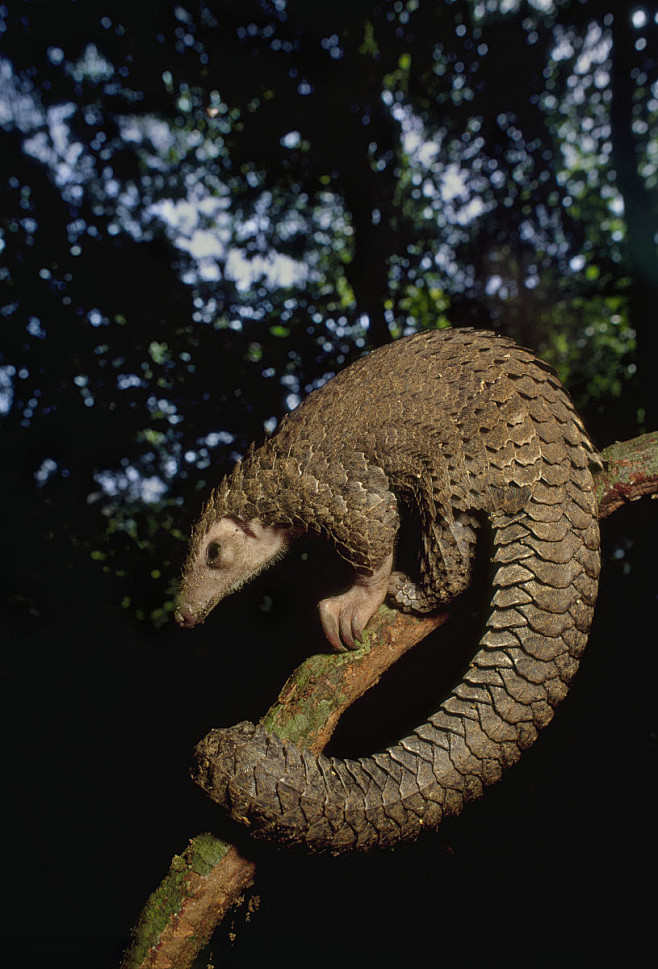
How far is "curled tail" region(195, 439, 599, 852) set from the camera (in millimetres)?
1155

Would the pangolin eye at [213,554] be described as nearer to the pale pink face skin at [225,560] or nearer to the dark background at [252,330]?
the pale pink face skin at [225,560]

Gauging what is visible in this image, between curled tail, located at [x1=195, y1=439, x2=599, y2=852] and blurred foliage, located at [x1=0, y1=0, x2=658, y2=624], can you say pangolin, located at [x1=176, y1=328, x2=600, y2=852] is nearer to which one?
curled tail, located at [x1=195, y1=439, x2=599, y2=852]

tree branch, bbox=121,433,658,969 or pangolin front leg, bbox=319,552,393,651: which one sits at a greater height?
pangolin front leg, bbox=319,552,393,651

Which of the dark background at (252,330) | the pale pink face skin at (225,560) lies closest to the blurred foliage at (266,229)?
the dark background at (252,330)

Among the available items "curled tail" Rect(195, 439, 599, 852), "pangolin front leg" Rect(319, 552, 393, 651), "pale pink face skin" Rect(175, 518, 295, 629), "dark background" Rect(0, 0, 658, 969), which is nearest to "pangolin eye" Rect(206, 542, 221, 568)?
"pale pink face skin" Rect(175, 518, 295, 629)

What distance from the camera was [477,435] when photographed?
1.38 meters

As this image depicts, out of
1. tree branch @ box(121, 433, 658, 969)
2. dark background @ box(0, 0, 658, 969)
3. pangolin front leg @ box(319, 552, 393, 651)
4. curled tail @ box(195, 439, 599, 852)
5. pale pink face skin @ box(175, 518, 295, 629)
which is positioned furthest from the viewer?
dark background @ box(0, 0, 658, 969)

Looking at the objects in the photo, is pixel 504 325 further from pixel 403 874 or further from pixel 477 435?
pixel 403 874

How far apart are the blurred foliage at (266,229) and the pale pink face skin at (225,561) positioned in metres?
1.96

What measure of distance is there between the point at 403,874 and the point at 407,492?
2507mm

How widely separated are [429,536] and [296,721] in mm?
663

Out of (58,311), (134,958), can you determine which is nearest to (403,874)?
(134,958)

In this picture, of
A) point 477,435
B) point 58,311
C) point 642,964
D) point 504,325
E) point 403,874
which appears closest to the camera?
point 477,435

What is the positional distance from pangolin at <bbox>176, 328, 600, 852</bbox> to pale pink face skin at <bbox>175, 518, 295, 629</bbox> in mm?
10
